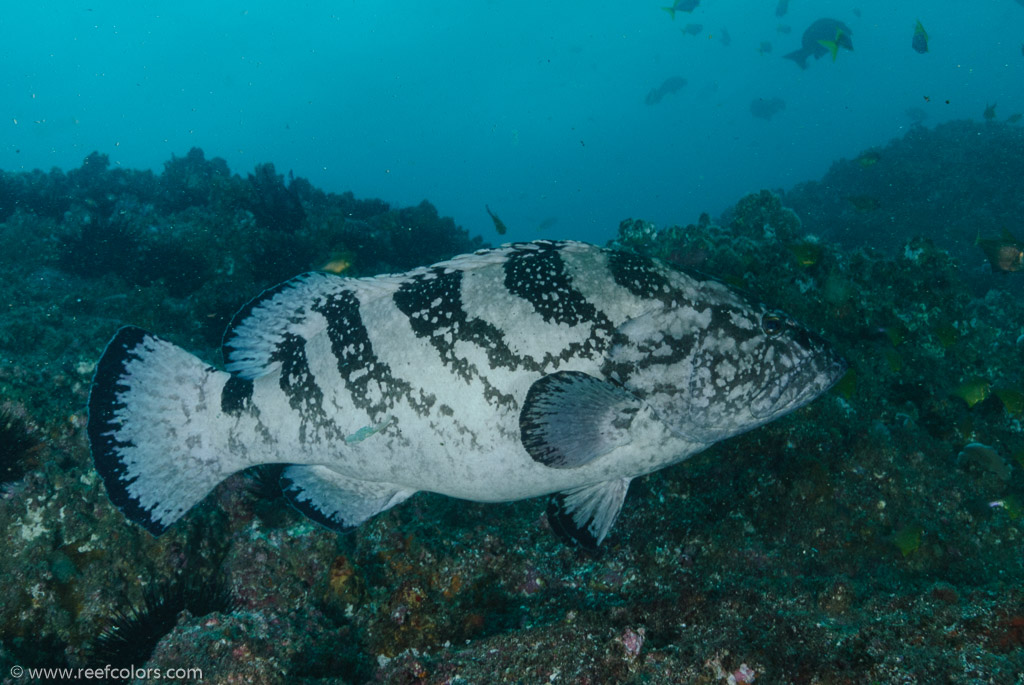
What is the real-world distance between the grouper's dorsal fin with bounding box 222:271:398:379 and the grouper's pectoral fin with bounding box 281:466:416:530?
2.27 ft

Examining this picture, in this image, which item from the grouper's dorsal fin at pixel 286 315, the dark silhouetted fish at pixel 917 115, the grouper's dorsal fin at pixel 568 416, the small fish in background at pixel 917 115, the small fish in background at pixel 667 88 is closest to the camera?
the grouper's dorsal fin at pixel 568 416

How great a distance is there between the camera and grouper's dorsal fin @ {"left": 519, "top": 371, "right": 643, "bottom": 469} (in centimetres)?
265

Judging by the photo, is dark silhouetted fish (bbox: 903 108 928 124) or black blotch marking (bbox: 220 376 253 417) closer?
black blotch marking (bbox: 220 376 253 417)

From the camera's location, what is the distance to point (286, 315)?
10.6 feet

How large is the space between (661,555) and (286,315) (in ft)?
Result: 9.55

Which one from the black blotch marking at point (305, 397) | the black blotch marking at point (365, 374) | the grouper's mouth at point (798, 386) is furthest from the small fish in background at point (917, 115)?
the black blotch marking at point (305, 397)

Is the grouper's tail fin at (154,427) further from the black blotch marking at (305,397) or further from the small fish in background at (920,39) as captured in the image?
the small fish in background at (920,39)

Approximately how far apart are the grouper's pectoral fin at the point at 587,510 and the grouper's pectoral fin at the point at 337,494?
0.92 m

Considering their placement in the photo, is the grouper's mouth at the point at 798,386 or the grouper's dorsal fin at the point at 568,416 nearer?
the grouper's dorsal fin at the point at 568,416

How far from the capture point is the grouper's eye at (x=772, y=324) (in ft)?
9.34

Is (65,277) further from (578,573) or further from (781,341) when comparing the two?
(781,341)

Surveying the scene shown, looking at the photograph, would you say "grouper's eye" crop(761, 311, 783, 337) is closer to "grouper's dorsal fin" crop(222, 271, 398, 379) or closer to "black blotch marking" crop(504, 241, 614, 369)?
"black blotch marking" crop(504, 241, 614, 369)

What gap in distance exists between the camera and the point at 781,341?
284cm

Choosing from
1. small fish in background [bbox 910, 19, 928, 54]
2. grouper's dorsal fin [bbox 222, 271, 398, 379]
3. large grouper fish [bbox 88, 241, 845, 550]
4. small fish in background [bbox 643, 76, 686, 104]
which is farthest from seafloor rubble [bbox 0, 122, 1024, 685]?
small fish in background [bbox 643, 76, 686, 104]
